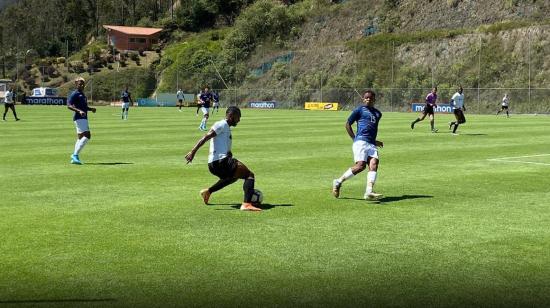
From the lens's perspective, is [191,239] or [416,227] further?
[416,227]

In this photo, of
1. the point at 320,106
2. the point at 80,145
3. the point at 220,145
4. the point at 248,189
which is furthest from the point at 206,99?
the point at 320,106

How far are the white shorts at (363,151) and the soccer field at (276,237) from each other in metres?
0.73

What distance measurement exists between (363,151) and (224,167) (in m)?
2.61

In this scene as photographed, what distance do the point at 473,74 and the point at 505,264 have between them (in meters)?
63.0

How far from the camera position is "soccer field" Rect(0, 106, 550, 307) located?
6863 mm

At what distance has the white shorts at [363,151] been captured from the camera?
499 inches

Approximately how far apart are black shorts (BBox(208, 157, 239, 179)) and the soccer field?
1.87 ft

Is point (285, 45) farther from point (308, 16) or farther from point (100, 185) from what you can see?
point (100, 185)

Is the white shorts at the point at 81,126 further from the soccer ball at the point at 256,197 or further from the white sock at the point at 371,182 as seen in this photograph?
the white sock at the point at 371,182

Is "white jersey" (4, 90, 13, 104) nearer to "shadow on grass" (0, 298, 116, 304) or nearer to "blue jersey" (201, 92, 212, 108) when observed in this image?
"blue jersey" (201, 92, 212, 108)

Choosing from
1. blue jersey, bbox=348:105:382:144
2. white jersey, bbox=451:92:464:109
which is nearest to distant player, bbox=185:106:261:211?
blue jersey, bbox=348:105:382:144

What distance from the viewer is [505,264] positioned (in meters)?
7.96

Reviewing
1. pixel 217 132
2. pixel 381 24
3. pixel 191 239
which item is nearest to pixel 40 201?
pixel 217 132

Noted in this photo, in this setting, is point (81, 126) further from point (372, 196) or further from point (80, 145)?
point (372, 196)
